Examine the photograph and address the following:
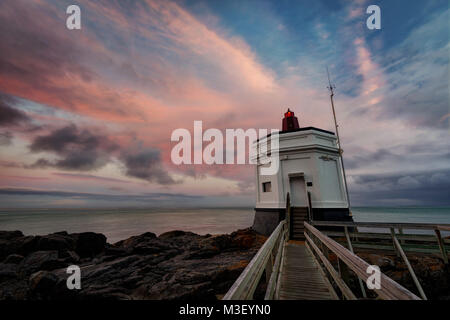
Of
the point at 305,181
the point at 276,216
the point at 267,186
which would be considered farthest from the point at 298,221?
the point at 267,186

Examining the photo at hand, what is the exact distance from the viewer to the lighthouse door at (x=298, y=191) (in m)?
14.8

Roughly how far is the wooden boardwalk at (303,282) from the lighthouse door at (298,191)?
8.13m

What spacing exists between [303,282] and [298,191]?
1086 cm

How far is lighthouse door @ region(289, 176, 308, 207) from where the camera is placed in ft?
48.6

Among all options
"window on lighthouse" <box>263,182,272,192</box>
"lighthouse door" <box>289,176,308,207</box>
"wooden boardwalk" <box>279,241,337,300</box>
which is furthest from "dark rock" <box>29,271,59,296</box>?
"lighthouse door" <box>289,176,308,207</box>

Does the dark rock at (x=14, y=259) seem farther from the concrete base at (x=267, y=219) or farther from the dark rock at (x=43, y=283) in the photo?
the concrete base at (x=267, y=219)

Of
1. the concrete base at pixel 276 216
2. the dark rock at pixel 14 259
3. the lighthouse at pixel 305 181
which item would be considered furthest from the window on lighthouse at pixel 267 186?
the dark rock at pixel 14 259

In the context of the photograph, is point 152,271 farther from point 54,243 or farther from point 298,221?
point 54,243

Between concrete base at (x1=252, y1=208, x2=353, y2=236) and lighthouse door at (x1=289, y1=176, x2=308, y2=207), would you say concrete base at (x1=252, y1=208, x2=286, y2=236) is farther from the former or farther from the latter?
lighthouse door at (x1=289, y1=176, x2=308, y2=207)

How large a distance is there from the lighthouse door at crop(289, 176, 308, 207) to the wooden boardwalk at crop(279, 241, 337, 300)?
26.7 ft

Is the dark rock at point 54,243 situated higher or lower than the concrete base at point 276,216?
lower

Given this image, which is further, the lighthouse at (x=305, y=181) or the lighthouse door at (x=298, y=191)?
the lighthouse door at (x=298, y=191)

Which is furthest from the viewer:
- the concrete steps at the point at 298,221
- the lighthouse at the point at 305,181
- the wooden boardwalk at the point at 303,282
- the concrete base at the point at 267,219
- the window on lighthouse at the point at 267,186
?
the window on lighthouse at the point at 267,186

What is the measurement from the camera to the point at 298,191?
15047mm
